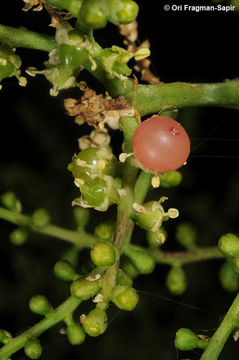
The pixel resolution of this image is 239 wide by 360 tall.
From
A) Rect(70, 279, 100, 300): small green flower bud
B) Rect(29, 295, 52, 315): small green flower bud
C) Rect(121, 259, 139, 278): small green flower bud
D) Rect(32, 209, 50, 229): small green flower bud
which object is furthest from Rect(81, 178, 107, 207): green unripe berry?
Rect(32, 209, 50, 229): small green flower bud

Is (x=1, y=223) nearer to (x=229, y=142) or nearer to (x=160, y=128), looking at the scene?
(x=229, y=142)

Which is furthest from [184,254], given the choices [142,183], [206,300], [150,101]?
[150,101]

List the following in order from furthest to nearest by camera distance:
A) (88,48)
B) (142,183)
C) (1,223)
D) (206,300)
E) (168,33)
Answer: (1,223) → (206,300) → (168,33) → (142,183) → (88,48)

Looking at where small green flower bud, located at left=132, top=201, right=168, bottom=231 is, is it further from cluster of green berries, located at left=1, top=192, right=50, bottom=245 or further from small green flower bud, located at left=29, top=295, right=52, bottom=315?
cluster of green berries, located at left=1, top=192, right=50, bottom=245

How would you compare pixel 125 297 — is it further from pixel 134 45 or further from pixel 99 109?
pixel 134 45

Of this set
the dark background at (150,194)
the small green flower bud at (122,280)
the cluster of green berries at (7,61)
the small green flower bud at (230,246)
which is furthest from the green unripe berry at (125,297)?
the dark background at (150,194)

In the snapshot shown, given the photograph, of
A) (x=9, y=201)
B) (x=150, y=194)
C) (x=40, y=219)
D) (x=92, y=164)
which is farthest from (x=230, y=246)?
(x=150, y=194)

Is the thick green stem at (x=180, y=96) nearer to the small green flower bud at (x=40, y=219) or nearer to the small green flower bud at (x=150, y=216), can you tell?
the small green flower bud at (x=150, y=216)
